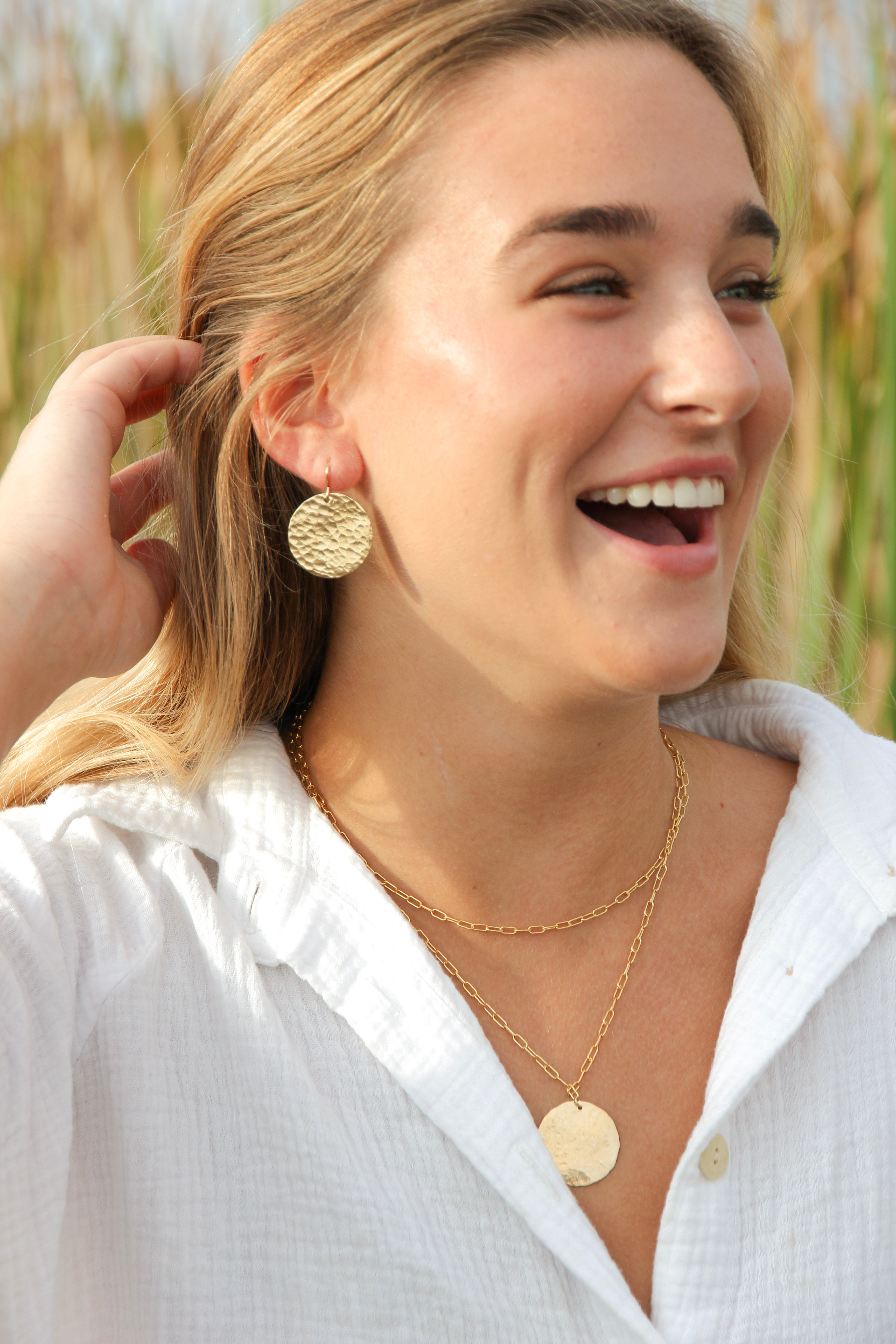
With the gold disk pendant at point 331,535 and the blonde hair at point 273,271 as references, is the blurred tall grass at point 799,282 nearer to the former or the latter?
the blonde hair at point 273,271

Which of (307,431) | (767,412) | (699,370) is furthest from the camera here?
(307,431)

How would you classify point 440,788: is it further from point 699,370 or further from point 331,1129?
point 699,370

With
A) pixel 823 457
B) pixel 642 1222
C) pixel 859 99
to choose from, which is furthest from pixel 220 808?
pixel 859 99

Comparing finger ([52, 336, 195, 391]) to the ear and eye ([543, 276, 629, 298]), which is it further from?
eye ([543, 276, 629, 298])

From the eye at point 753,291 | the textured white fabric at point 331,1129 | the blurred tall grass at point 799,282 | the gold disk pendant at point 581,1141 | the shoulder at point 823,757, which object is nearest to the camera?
the textured white fabric at point 331,1129

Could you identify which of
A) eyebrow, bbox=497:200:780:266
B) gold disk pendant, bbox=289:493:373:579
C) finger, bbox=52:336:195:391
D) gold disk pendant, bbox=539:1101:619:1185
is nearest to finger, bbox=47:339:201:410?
finger, bbox=52:336:195:391

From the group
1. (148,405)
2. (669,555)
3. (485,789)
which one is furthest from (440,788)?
(148,405)

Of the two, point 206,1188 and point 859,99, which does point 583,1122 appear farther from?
point 859,99

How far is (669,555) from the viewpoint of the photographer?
148 centimetres

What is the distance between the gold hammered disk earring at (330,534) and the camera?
164 centimetres

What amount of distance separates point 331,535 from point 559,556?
1.07ft

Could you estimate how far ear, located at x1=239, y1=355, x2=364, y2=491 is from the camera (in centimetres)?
163

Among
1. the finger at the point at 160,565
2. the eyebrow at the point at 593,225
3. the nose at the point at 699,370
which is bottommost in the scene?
the finger at the point at 160,565

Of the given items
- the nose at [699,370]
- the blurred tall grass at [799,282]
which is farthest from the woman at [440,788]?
the blurred tall grass at [799,282]
